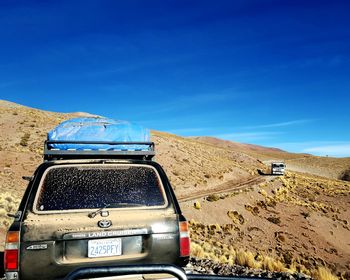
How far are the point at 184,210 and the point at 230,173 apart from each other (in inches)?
1031

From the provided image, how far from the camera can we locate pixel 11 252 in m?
3.74

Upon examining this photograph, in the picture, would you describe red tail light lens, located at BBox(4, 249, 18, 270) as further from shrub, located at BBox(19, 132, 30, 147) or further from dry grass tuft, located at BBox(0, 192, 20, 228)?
shrub, located at BBox(19, 132, 30, 147)

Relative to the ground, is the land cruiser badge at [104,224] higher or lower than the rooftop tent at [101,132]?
lower

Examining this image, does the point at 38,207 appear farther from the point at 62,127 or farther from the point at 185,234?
the point at 62,127

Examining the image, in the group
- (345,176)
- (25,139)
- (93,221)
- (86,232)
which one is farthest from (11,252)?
(345,176)

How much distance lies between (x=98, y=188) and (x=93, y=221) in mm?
527

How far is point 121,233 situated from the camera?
4020 millimetres

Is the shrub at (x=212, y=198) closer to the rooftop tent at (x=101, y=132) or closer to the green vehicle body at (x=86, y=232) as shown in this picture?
the rooftop tent at (x=101, y=132)

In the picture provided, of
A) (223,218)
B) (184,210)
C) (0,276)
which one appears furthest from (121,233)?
(223,218)

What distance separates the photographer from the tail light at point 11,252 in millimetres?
3725

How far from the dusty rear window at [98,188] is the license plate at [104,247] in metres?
0.42

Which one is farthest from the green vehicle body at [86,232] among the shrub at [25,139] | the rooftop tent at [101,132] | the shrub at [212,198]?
the shrub at [25,139]

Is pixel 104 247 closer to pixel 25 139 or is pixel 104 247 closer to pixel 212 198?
pixel 212 198

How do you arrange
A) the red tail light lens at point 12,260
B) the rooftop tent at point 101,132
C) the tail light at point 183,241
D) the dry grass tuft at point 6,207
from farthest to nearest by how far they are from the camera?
the dry grass tuft at point 6,207
the rooftop tent at point 101,132
the tail light at point 183,241
the red tail light lens at point 12,260
